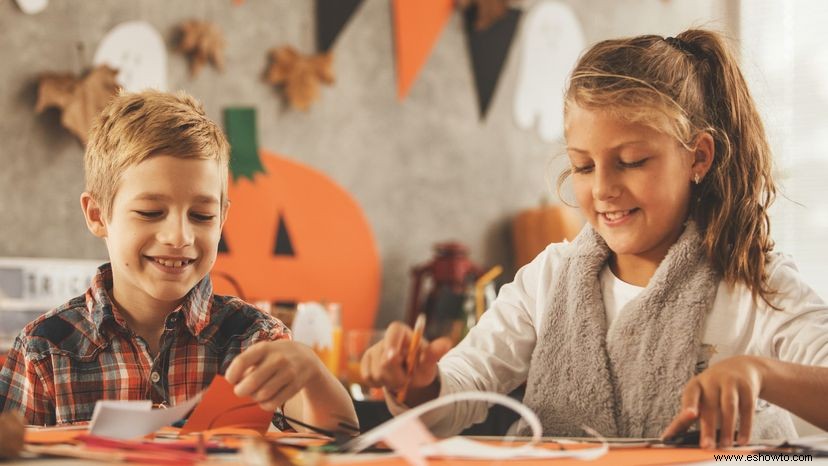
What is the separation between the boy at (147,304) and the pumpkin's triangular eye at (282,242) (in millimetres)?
1529

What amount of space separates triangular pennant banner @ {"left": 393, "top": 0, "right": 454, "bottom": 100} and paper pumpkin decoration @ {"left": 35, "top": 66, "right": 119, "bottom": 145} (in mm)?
1016

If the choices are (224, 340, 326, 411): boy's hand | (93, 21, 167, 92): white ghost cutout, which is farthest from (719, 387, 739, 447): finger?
(93, 21, 167, 92): white ghost cutout

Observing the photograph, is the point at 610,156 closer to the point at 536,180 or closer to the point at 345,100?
the point at 345,100

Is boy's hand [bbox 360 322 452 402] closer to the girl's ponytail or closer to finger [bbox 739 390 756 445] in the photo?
finger [bbox 739 390 756 445]

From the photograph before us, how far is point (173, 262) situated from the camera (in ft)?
3.88

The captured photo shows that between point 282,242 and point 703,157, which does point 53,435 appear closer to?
point 703,157

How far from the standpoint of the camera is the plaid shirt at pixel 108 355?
116 cm

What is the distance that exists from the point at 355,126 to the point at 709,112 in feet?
6.14

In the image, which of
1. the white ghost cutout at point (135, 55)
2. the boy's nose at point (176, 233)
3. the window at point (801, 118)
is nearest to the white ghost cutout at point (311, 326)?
the white ghost cutout at point (135, 55)

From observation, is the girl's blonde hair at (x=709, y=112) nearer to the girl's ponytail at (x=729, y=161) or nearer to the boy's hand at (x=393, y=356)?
the girl's ponytail at (x=729, y=161)

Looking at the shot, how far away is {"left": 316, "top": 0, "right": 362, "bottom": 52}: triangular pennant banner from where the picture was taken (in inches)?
116

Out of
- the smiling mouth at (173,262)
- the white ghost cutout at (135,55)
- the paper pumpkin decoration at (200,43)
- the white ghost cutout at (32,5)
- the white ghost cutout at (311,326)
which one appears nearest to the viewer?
the smiling mouth at (173,262)

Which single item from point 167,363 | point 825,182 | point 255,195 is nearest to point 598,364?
point 167,363

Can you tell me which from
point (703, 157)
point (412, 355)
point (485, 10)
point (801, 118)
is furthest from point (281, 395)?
point (801, 118)
